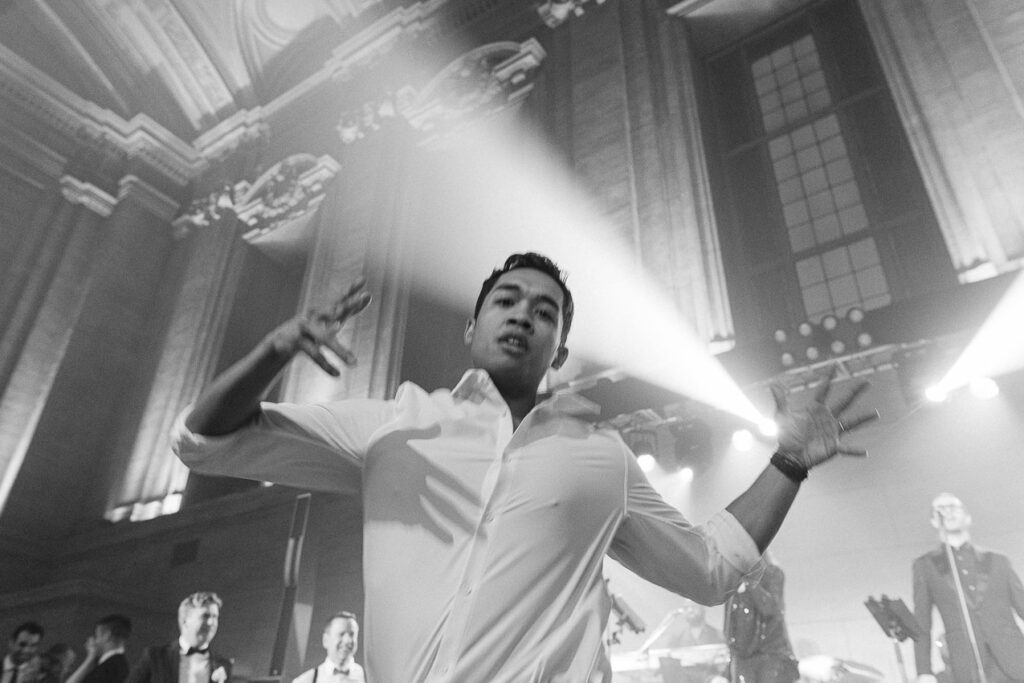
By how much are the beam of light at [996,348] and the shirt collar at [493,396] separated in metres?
5.39

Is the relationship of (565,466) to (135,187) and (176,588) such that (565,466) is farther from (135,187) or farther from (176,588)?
(135,187)

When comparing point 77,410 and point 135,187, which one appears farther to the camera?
point 135,187

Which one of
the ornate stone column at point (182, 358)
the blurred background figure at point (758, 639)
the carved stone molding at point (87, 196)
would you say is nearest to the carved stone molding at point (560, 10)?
the ornate stone column at point (182, 358)

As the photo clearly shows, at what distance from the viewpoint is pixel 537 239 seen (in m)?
9.26

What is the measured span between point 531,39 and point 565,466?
1111 centimetres

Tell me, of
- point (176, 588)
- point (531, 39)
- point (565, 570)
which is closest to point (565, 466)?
point (565, 570)

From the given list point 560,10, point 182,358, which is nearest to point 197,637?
point 182,358

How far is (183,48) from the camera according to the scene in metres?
14.4

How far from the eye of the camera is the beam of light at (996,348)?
5477mm

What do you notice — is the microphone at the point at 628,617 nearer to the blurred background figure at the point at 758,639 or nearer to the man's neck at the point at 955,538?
the blurred background figure at the point at 758,639

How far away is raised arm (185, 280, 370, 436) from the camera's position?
1075 mm

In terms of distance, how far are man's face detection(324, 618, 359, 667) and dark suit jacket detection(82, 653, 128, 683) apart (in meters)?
1.35

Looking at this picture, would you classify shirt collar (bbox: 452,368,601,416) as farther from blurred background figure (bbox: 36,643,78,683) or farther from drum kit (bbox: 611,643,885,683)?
blurred background figure (bbox: 36,643,78,683)

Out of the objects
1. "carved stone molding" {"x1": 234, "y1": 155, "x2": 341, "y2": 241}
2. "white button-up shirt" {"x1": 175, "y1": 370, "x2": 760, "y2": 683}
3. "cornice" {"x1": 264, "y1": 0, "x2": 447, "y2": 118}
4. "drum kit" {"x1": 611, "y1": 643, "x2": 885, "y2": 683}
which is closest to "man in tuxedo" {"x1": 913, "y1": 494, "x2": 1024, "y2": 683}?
"drum kit" {"x1": 611, "y1": 643, "x2": 885, "y2": 683}
